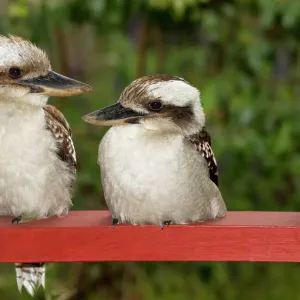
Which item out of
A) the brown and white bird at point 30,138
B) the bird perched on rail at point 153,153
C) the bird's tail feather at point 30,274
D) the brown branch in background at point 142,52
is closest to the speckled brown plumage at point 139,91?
the bird perched on rail at point 153,153

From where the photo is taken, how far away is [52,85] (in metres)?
2.10

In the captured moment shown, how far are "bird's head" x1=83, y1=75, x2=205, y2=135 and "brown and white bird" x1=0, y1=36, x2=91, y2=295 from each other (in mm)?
108

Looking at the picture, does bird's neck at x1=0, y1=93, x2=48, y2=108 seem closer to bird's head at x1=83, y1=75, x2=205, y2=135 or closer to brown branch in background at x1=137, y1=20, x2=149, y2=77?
bird's head at x1=83, y1=75, x2=205, y2=135

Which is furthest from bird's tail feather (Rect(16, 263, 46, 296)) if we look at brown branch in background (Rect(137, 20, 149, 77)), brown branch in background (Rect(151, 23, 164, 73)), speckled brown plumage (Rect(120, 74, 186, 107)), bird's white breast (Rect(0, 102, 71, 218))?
brown branch in background (Rect(151, 23, 164, 73))

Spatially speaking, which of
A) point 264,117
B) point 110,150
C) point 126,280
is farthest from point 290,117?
point 110,150

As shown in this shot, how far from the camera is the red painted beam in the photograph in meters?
2.00

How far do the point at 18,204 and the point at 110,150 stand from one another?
0.30 metres

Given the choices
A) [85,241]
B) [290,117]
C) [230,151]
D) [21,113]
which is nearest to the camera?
[85,241]

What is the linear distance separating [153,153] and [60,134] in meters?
0.33

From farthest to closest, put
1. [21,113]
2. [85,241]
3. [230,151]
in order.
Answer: [230,151] → [21,113] → [85,241]

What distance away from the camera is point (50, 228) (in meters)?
2.03

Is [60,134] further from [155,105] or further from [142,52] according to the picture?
[142,52]

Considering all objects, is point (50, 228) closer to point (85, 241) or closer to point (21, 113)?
point (85, 241)

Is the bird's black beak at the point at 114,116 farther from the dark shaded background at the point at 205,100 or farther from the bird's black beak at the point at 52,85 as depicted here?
the dark shaded background at the point at 205,100
